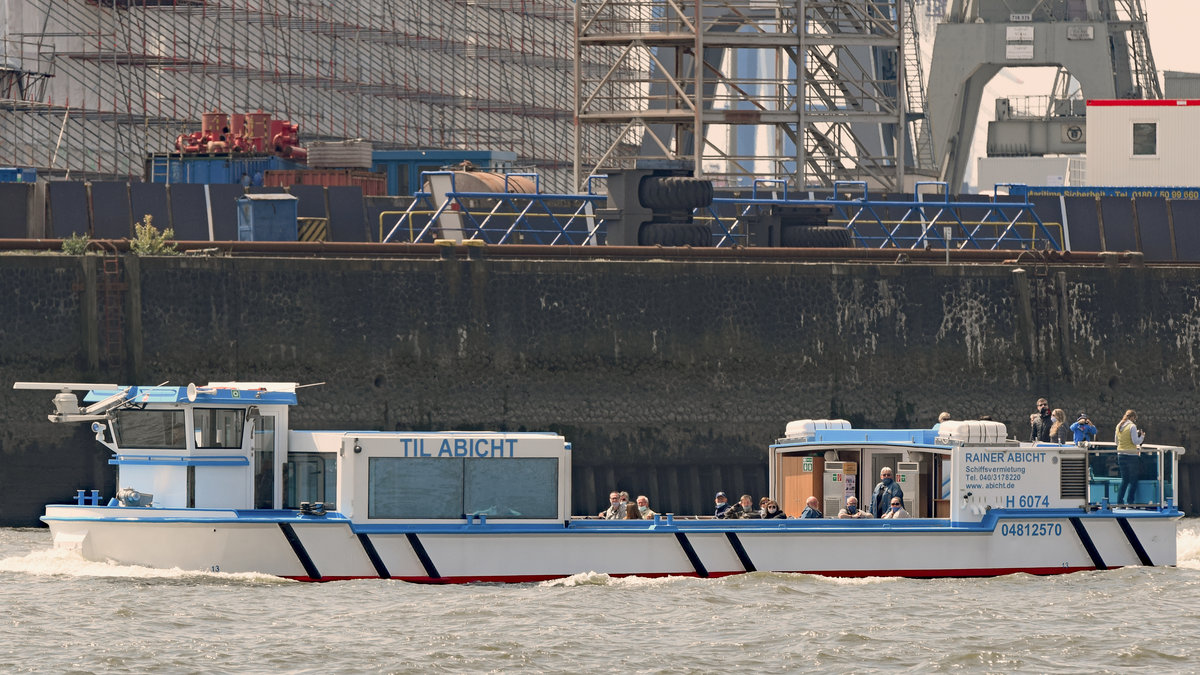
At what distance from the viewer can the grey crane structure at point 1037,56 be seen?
232 ft

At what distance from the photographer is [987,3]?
7281 centimetres

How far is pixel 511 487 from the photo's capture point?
2955 cm

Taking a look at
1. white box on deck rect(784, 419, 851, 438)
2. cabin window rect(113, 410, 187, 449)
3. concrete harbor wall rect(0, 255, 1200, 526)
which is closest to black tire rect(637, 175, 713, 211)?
concrete harbor wall rect(0, 255, 1200, 526)

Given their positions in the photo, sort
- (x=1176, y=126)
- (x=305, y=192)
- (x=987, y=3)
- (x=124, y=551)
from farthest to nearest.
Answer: (x=987, y=3) → (x=1176, y=126) → (x=305, y=192) → (x=124, y=551)

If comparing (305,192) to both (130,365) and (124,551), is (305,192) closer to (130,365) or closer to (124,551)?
(130,365)

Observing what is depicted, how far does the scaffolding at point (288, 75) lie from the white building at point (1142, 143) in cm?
3264

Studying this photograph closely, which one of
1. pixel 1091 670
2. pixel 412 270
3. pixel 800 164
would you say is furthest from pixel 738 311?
pixel 800 164

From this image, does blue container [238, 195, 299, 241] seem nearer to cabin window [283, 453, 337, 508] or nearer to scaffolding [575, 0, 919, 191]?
cabin window [283, 453, 337, 508]

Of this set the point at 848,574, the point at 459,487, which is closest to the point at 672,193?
the point at 848,574

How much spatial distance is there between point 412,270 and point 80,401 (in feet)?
21.6

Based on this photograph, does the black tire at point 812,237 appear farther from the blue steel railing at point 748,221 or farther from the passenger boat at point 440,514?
the passenger boat at point 440,514

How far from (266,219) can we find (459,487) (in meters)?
15.4

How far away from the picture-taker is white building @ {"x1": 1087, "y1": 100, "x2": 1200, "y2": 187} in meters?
57.8

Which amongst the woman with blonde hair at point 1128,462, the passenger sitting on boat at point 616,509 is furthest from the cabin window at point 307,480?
the woman with blonde hair at point 1128,462
